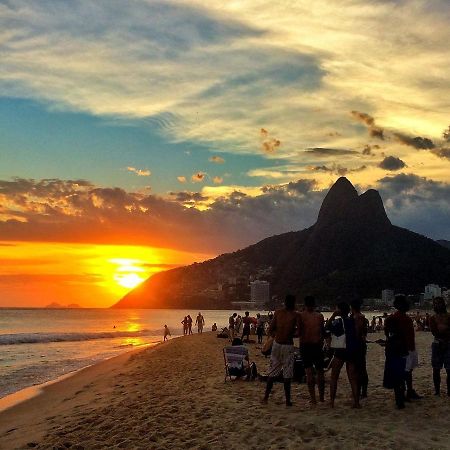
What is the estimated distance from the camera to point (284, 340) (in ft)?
30.9

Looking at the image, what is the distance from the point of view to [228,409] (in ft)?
32.1

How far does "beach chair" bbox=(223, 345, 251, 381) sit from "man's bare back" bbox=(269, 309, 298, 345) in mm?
4336

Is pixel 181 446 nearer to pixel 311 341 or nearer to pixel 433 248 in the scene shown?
pixel 311 341

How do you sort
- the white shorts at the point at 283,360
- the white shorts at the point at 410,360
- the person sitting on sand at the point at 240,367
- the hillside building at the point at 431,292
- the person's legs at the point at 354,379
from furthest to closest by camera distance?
1. the hillside building at the point at 431,292
2. the person sitting on sand at the point at 240,367
3. the white shorts at the point at 410,360
4. the white shorts at the point at 283,360
5. the person's legs at the point at 354,379

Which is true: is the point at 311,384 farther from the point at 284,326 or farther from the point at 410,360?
the point at 410,360

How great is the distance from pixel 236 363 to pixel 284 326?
180 inches

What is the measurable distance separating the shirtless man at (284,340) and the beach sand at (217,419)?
712 mm

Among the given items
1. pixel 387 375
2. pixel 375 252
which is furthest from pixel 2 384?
pixel 375 252

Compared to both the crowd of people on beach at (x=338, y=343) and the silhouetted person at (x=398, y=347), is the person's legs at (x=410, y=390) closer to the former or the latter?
the crowd of people on beach at (x=338, y=343)

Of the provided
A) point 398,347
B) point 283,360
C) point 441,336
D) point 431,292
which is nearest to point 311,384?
point 283,360

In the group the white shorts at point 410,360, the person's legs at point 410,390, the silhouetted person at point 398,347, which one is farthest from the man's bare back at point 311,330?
the person's legs at point 410,390

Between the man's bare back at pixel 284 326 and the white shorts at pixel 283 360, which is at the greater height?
the man's bare back at pixel 284 326

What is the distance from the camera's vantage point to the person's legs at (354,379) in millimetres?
9180

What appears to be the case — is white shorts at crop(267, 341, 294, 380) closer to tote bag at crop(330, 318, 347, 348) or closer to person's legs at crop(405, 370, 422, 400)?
tote bag at crop(330, 318, 347, 348)
